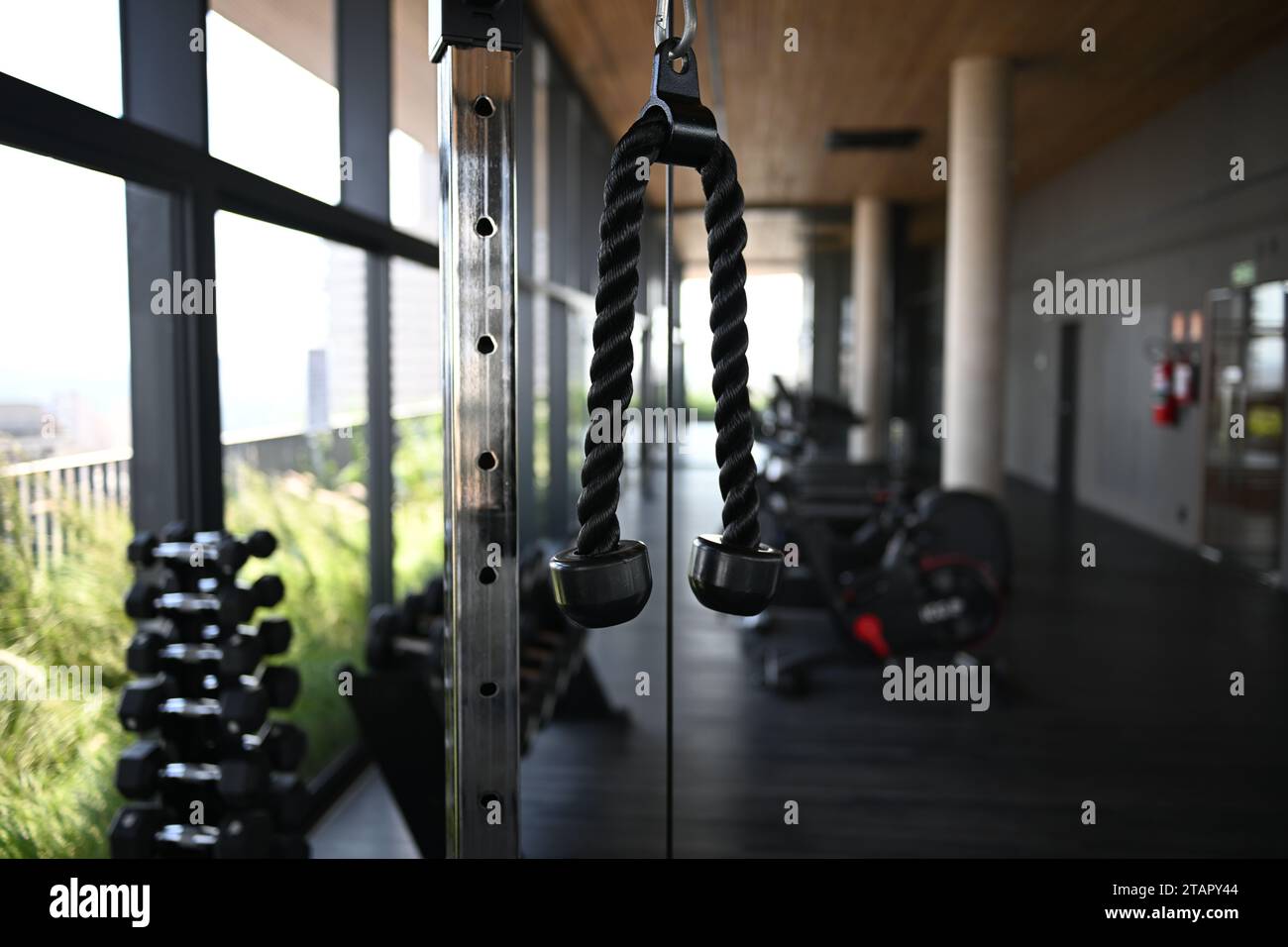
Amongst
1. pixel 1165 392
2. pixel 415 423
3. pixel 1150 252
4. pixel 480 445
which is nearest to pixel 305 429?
pixel 415 423

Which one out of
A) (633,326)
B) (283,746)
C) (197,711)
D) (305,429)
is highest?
(633,326)

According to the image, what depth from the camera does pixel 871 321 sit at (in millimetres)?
13438

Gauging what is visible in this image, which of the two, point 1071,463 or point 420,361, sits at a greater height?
point 420,361

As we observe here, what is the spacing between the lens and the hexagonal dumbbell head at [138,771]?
1.99 metres

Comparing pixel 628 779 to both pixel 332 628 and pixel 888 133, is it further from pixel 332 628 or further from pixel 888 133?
pixel 888 133

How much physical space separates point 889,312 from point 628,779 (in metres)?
11.2

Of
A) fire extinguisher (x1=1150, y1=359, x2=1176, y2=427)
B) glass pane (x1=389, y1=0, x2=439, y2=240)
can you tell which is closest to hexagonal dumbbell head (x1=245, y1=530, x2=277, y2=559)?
glass pane (x1=389, y1=0, x2=439, y2=240)

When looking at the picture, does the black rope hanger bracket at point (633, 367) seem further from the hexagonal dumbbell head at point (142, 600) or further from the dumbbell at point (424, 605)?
the dumbbell at point (424, 605)

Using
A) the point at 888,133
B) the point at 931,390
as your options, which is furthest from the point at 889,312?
the point at 888,133

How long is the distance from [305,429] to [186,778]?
1424 mm

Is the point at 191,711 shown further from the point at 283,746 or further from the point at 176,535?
the point at 176,535

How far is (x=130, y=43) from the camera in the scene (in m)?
2.29

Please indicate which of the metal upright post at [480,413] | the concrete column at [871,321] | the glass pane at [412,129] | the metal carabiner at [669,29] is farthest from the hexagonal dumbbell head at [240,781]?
the concrete column at [871,321]

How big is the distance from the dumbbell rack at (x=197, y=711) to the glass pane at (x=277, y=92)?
104 cm
